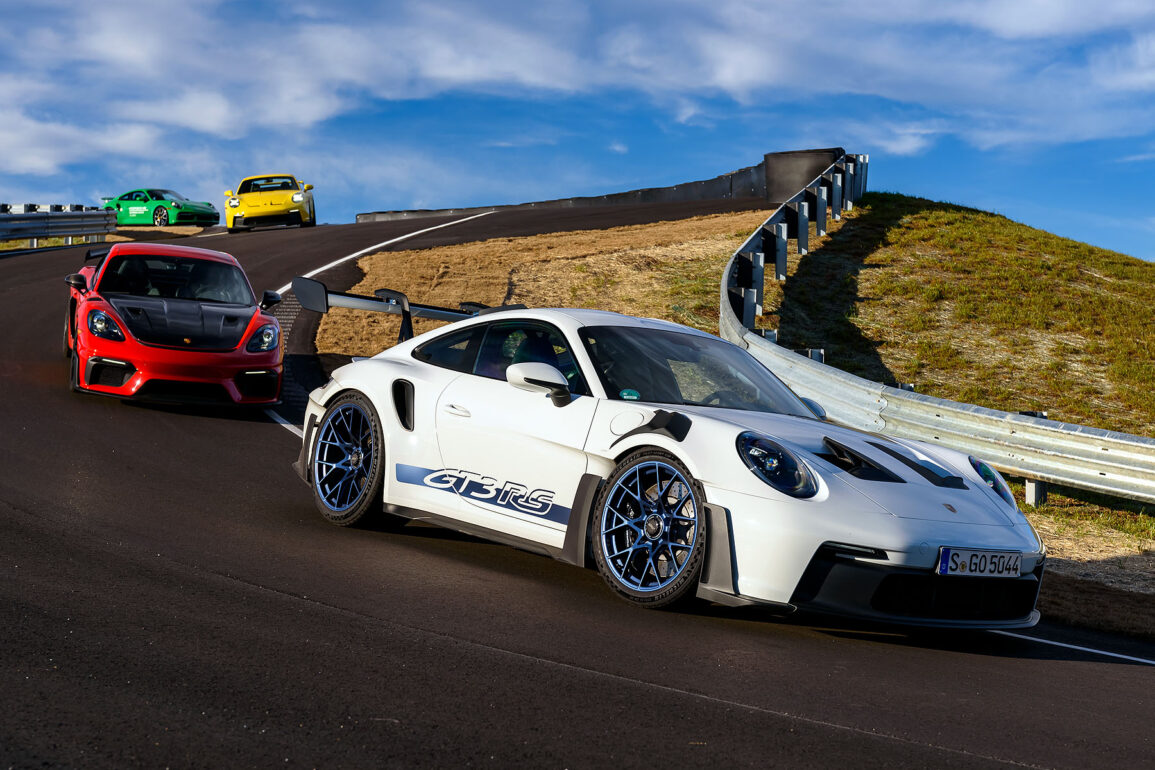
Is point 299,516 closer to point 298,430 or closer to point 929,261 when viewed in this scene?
point 298,430

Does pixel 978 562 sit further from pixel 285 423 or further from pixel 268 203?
pixel 268 203

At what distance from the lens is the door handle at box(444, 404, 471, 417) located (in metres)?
6.22

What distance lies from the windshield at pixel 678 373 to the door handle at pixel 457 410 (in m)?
0.75

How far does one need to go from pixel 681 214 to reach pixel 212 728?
92.0 ft

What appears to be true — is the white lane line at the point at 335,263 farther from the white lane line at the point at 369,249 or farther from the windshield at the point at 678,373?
the windshield at the point at 678,373

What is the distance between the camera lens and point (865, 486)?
201 inches

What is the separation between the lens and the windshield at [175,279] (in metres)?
11.7

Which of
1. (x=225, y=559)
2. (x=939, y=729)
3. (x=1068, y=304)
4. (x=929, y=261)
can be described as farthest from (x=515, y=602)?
(x=929, y=261)

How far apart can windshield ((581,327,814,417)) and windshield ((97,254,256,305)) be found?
267 inches

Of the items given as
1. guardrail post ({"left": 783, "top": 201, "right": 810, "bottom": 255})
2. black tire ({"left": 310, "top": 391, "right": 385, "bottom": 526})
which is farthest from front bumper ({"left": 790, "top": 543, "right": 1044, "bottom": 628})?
guardrail post ({"left": 783, "top": 201, "right": 810, "bottom": 255})

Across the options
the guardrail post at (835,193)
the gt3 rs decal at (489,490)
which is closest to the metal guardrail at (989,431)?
the gt3 rs decal at (489,490)

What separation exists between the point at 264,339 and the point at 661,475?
6.84 meters

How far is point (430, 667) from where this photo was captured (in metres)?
4.09

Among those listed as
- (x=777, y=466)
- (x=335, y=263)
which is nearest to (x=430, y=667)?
(x=777, y=466)
